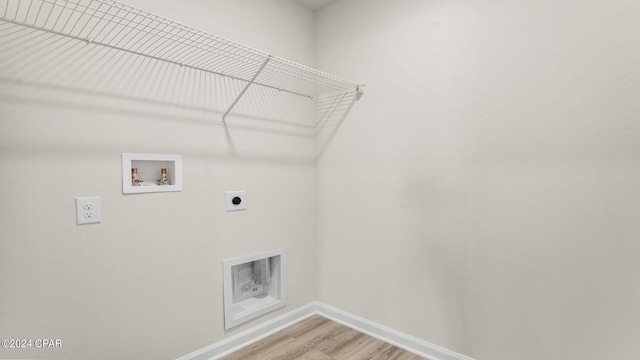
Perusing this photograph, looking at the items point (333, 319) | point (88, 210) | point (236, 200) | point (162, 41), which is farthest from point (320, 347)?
point (162, 41)

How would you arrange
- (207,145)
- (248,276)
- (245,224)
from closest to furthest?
(207,145)
(245,224)
(248,276)

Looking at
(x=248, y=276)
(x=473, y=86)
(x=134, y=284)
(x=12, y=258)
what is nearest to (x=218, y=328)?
(x=248, y=276)

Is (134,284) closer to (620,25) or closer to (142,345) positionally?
(142,345)

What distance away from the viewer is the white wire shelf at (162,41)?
1.20 meters

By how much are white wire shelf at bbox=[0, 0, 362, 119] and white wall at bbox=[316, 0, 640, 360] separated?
373mm

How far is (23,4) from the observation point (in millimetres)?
1223

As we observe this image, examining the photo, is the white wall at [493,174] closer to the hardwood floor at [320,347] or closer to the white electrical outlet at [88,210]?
the hardwood floor at [320,347]

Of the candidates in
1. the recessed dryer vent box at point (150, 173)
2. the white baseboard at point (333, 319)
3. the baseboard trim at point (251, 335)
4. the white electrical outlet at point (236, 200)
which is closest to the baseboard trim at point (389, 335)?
the white baseboard at point (333, 319)

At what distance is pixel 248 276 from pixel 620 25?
2.26 meters

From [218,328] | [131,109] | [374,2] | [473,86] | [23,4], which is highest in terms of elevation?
[374,2]

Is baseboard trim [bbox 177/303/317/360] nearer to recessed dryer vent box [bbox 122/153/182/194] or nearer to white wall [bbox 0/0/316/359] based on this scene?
white wall [bbox 0/0/316/359]

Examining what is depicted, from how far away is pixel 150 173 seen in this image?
1587 millimetres

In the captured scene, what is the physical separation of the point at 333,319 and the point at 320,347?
0.35 metres

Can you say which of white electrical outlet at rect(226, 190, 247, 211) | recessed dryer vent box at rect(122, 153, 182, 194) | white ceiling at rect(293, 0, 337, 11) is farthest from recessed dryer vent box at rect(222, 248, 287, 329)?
white ceiling at rect(293, 0, 337, 11)
